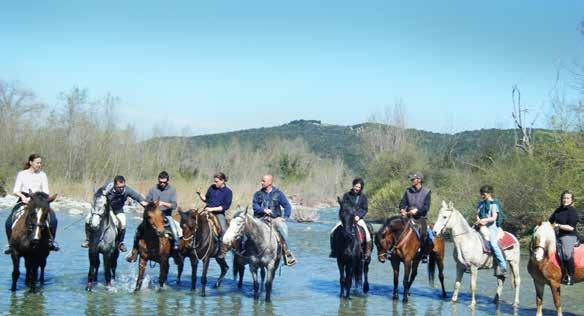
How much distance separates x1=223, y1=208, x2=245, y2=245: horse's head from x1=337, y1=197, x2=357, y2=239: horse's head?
1855 millimetres

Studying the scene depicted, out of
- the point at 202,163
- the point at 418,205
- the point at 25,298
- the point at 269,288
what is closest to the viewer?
the point at 25,298

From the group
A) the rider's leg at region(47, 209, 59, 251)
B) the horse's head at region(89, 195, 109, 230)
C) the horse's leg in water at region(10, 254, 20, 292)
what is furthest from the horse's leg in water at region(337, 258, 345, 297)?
the horse's leg in water at region(10, 254, 20, 292)

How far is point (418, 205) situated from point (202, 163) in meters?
52.7

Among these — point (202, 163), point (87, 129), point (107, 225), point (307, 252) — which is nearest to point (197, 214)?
point (107, 225)

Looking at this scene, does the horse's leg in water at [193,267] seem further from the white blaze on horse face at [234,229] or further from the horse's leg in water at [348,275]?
the horse's leg in water at [348,275]

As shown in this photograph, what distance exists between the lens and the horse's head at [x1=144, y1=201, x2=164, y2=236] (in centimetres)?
1342

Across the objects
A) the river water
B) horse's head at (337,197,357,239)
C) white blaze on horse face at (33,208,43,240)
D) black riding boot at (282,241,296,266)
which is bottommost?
the river water

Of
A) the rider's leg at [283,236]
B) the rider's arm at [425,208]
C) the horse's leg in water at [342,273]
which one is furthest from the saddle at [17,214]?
the rider's arm at [425,208]

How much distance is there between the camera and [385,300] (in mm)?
14703

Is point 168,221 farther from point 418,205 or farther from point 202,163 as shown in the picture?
point 202,163

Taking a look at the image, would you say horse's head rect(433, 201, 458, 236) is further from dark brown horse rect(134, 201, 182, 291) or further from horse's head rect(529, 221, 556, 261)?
dark brown horse rect(134, 201, 182, 291)

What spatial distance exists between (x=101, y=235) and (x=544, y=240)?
324 inches

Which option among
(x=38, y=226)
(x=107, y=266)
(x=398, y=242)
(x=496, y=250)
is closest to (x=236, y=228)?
(x=107, y=266)

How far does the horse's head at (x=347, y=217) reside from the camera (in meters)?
13.6
